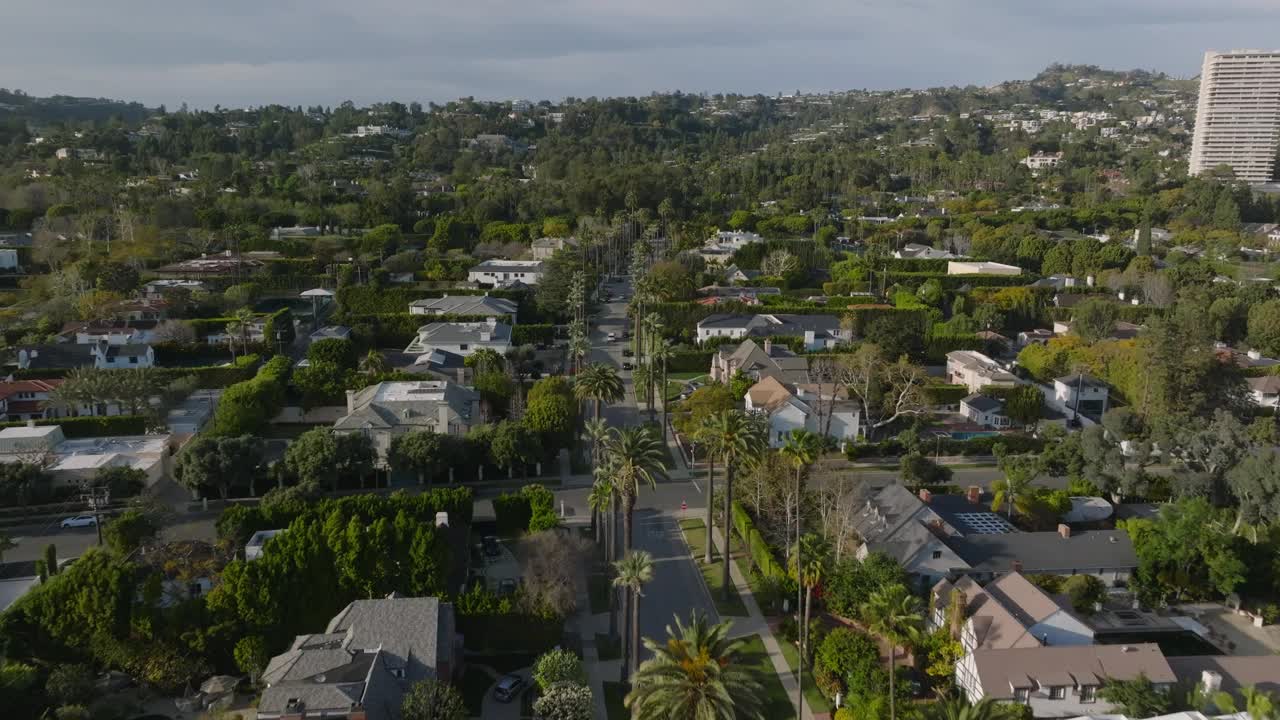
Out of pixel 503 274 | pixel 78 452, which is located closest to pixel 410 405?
pixel 78 452

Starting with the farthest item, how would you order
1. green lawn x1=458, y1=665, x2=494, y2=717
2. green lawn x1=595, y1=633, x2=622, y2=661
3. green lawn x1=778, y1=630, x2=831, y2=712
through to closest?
green lawn x1=595, y1=633, x2=622, y2=661 → green lawn x1=778, y1=630, x2=831, y2=712 → green lawn x1=458, y1=665, x2=494, y2=717

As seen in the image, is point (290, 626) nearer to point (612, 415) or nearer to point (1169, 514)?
point (612, 415)

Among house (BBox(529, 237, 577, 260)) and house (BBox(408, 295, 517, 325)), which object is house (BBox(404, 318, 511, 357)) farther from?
house (BBox(529, 237, 577, 260))

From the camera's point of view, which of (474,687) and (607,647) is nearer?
(474,687)

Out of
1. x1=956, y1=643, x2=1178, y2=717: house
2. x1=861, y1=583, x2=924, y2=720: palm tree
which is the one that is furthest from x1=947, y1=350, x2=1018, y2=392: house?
x1=861, y1=583, x2=924, y2=720: palm tree

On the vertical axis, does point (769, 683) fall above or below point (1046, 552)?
below

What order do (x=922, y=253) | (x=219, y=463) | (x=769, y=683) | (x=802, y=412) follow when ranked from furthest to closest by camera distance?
(x=922, y=253) → (x=802, y=412) → (x=219, y=463) → (x=769, y=683)

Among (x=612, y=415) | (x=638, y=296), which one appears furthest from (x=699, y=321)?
(x=612, y=415)

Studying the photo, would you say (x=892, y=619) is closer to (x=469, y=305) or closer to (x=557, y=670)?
(x=557, y=670)
